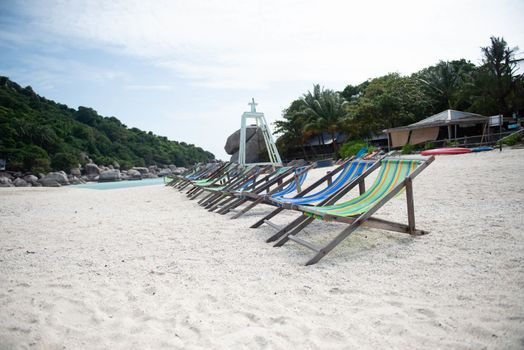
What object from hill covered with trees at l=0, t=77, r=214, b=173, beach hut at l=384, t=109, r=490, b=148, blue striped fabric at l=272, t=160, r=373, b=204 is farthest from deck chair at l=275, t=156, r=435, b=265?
hill covered with trees at l=0, t=77, r=214, b=173

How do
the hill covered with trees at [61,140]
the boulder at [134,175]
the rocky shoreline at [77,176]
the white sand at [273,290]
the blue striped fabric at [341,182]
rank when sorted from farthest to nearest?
1. the boulder at [134,175]
2. the hill covered with trees at [61,140]
3. the rocky shoreline at [77,176]
4. the blue striped fabric at [341,182]
5. the white sand at [273,290]

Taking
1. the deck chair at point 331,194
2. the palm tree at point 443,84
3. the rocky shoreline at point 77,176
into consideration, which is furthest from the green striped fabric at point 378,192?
the rocky shoreline at point 77,176

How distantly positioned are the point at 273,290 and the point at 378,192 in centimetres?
171

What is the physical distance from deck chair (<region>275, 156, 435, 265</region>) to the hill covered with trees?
42.1 metres

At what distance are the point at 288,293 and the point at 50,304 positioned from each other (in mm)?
1677

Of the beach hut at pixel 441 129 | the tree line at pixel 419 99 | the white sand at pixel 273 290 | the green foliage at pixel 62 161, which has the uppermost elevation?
the tree line at pixel 419 99

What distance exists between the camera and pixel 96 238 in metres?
4.21

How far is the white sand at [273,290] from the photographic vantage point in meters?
1.69

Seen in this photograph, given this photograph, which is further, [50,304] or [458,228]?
[458,228]

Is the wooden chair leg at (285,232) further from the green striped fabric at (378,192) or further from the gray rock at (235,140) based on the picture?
the gray rock at (235,140)

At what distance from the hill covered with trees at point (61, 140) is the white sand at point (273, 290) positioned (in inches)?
1611

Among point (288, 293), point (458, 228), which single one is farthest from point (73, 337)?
point (458, 228)

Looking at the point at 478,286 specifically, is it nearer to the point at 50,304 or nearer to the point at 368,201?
the point at 368,201

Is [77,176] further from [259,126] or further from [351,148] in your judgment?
→ [351,148]
